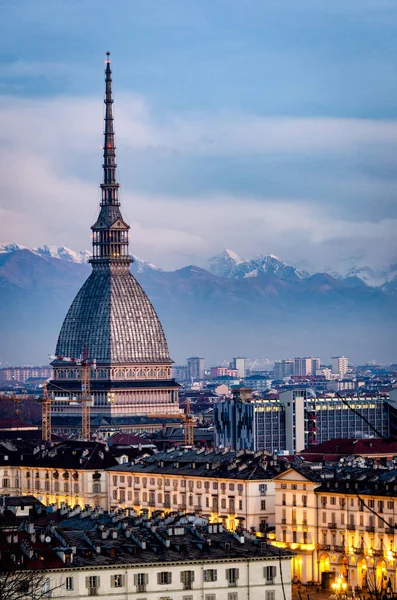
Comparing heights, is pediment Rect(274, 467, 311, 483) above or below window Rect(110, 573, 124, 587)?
above

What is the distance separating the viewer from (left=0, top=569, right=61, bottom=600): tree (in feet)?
228

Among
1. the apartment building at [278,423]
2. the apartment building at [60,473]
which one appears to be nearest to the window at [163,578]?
the apartment building at [60,473]

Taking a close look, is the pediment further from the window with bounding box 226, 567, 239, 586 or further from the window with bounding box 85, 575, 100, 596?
the window with bounding box 85, 575, 100, 596

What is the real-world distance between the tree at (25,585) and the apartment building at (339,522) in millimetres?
21435

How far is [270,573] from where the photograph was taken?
83125 millimetres

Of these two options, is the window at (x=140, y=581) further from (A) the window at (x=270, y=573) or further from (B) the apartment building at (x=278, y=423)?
(B) the apartment building at (x=278, y=423)

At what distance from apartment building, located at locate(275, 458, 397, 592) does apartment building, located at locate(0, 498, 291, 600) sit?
1206 centimetres

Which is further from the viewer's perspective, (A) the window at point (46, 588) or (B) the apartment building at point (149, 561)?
(B) the apartment building at point (149, 561)

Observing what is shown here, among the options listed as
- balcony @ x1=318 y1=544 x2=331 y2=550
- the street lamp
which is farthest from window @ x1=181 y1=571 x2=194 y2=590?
balcony @ x1=318 y1=544 x2=331 y2=550

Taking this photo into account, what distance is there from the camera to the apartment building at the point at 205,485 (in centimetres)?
11512

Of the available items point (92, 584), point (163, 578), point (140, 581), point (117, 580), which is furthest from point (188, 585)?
point (92, 584)

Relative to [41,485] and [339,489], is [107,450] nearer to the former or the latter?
[41,485]

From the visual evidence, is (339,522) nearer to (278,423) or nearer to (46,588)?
(46,588)

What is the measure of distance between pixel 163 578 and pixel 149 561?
75 cm
